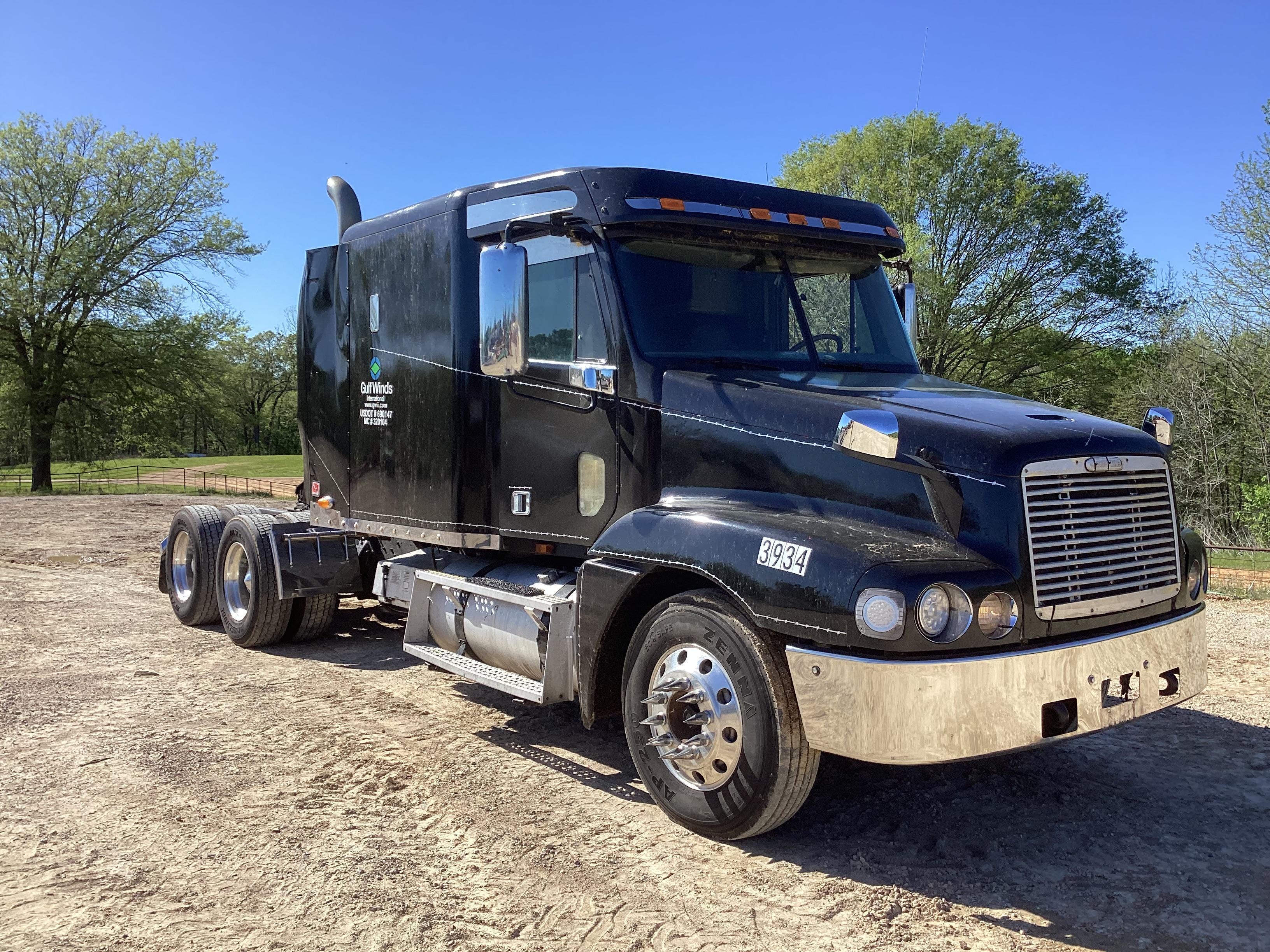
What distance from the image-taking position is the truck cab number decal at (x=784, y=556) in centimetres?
389

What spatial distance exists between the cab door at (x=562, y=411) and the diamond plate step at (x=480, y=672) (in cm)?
76

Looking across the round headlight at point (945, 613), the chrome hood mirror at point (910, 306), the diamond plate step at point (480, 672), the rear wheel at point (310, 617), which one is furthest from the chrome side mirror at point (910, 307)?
the rear wheel at point (310, 617)

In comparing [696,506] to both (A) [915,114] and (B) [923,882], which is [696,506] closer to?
(B) [923,882]

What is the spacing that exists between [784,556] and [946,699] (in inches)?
30.5

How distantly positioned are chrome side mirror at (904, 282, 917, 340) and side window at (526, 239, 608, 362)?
1946 mm

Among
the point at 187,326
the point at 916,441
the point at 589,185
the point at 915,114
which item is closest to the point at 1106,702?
the point at 916,441

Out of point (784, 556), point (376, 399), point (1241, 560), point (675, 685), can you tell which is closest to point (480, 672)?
point (675, 685)

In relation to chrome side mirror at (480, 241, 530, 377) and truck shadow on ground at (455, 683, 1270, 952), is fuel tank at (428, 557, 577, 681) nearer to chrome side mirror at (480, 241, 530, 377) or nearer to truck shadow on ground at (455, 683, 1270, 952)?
truck shadow on ground at (455, 683, 1270, 952)

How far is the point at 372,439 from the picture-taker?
23.3 ft

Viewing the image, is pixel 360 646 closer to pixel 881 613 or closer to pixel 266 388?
pixel 881 613

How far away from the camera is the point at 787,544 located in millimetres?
3988

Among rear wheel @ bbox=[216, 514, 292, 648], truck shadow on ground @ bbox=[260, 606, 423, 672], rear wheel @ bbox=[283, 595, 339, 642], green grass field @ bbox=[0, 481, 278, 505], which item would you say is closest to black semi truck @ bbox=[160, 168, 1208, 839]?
truck shadow on ground @ bbox=[260, 606, 423, 672]

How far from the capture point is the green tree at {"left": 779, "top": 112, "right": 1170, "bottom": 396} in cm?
3297

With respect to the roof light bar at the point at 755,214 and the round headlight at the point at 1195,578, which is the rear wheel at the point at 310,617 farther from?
the round headlight at the point at 1195,578
